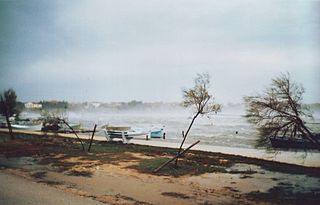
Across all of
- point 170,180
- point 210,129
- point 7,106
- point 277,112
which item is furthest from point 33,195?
point 210,129

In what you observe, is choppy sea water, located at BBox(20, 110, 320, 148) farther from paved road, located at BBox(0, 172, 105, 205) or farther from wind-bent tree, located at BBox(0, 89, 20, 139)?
wind-bent tree, located at BBox(0, 89, 20, 139)

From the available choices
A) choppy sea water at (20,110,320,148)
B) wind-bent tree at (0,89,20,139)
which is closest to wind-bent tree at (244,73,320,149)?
choppy sea water at (20,110,320,148)

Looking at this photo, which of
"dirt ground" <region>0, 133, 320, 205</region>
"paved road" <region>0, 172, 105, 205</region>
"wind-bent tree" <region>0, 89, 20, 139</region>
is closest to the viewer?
"paved road" <region>0, 172, 105, 205</region>

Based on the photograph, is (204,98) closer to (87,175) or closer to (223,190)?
(223,190)

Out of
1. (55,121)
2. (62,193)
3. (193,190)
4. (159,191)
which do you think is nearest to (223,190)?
(193,190)

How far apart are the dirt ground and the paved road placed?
533 mm

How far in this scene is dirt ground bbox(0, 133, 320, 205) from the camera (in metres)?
9.95

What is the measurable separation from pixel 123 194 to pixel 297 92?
Result: 9.56m

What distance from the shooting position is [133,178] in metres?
12.9

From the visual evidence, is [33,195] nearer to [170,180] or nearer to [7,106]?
[170,180]

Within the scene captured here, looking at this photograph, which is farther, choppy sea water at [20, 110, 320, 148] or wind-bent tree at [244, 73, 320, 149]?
choppy sea water at [20, 110, 320, 148]

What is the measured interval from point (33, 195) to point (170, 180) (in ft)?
18.8

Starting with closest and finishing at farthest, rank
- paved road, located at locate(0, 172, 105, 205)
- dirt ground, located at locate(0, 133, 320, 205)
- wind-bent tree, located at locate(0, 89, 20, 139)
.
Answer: paved road, located at locate(0, 172, 105, 205) < dirt ground, located at locate(0, 133, 320, 205) < wind-bent tree, located at locate(0, 89, 20, 139)

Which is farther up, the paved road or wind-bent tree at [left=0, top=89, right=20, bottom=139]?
wind-bent tree at [left=0, top=89, right=20, bottom=139]
